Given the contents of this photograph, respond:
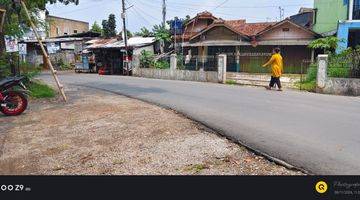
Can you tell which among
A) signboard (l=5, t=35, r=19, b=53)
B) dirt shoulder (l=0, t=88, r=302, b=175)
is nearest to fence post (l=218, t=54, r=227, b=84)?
Result: signboard (l=5, t=35, r=19, b=53)

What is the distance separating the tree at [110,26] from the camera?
5509 centimetres

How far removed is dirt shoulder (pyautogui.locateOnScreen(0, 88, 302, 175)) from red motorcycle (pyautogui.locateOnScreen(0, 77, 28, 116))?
1.37ft

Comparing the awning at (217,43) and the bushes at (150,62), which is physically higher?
the awning at (217,43)

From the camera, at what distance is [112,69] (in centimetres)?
3678

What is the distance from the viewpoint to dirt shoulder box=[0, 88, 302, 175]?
582 cm

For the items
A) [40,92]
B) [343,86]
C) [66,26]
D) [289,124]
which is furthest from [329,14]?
[66,26]

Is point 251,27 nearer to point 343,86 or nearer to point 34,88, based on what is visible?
point 343,86

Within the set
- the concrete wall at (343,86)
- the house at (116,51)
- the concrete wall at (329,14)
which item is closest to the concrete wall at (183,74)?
the house at (116,51)

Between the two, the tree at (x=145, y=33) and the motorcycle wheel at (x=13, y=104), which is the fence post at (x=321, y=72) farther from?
the tree at (x=145, y=33)

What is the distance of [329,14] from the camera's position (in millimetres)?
28594

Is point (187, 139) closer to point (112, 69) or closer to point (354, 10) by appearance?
point (354, 10)

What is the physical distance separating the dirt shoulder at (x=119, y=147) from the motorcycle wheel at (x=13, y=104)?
1.32ft

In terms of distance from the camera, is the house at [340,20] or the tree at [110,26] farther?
the tree at [110,26]

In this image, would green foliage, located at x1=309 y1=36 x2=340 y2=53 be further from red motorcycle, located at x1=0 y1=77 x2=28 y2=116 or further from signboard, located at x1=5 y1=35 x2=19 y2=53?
red motorcycle, located at x1=0 y1=77 x2=28 y2=116
